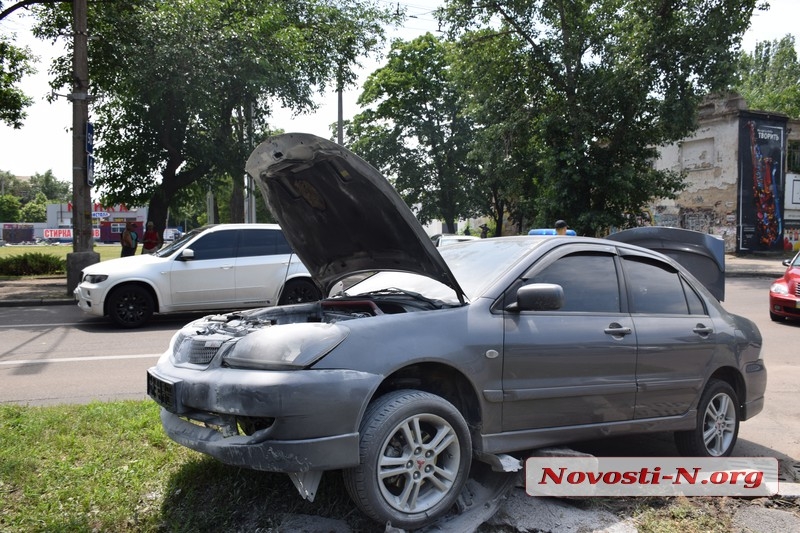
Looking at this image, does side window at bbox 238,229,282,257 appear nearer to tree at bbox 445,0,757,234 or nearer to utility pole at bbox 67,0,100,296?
utility pole at bbox 67,0,100,296

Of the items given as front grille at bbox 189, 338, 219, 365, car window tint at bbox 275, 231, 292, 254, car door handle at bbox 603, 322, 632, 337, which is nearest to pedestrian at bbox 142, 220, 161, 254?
car window tint at bbox 275, 231, 292, 254

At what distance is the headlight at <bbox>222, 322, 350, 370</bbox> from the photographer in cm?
300

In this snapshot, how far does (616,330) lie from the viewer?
156 inches

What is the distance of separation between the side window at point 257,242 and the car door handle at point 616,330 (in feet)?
26.5

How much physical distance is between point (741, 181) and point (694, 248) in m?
27.7

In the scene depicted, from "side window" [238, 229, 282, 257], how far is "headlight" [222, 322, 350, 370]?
26.5 ft

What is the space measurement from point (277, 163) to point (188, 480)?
6.43 ft

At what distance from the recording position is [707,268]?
6.27 m

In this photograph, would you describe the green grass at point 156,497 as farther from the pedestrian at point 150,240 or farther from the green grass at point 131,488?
the pedestrian at point 150,240

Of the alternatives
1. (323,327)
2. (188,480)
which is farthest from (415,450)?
(188,480)

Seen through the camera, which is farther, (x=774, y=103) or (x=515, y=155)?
(x=774, y=103)

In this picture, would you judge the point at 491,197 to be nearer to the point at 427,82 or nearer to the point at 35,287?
the point at 427,82

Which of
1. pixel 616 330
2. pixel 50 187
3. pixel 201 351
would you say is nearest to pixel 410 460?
pixel 201 351

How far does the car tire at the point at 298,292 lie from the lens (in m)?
11.2
